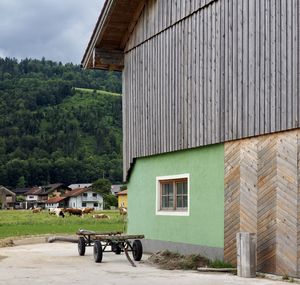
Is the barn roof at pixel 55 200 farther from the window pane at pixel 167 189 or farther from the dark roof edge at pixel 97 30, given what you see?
the window pane at pixel 167 189

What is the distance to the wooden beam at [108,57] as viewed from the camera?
2388 centimetres

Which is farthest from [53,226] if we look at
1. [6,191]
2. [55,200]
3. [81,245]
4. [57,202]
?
[6,191]

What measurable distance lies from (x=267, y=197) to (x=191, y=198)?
3877mm

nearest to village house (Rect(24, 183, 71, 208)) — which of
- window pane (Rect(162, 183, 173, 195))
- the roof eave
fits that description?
the roof eave

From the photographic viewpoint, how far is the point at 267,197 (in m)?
15.5

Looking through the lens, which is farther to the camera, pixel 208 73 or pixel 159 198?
pixel 159 198

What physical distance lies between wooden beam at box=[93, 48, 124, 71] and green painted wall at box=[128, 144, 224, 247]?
372 centimetres

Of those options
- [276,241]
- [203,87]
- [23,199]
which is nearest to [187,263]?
[276,241]

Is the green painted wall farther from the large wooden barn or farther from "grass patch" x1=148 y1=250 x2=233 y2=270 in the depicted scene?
"grass patch" x1=148 y1=250 x2=233 y2=270

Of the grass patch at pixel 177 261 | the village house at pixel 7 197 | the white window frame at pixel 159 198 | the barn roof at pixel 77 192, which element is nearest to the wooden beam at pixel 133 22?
the white window frame at pixel 159 198

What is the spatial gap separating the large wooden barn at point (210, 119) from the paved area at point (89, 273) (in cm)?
157

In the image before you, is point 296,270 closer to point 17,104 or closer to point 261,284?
point 261,284

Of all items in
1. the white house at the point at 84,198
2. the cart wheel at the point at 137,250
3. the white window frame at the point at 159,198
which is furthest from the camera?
the white house at the point at 84,198

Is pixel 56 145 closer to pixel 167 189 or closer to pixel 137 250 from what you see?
pixel 167 189
